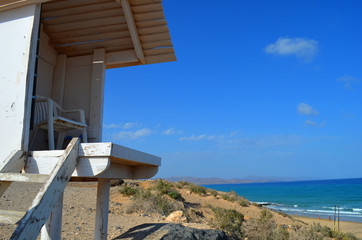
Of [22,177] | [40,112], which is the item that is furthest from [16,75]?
[40,112]

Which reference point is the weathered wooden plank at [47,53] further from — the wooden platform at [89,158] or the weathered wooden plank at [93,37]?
the wooden platform at [89,158]

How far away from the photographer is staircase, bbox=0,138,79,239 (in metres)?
1.93

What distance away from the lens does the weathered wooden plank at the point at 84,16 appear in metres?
4.46

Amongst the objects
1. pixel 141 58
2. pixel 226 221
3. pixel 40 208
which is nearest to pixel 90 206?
pixel 226 221

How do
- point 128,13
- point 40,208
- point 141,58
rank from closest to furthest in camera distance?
point 40,208 → point 128,13 → point 141,58

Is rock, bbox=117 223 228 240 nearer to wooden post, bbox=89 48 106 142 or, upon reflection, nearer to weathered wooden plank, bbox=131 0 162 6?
wooden post, bbox=89 48 106 142

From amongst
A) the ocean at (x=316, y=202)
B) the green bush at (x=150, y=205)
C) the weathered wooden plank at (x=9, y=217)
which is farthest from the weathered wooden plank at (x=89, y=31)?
the ocean at (x=316, y=202)

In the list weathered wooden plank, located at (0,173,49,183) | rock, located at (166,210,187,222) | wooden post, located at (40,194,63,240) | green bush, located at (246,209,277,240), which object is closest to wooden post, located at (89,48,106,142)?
wooden post, located at (40,194,63,240)

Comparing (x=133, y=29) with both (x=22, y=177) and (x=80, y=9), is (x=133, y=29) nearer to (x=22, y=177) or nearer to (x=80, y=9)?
(x=80, y=9)

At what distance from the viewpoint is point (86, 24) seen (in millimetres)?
4699

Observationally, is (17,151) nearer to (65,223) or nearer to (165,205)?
(65,223)

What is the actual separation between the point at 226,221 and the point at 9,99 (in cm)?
984

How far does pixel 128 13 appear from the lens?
162 inches

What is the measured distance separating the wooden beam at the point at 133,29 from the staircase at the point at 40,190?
7.25 ft
